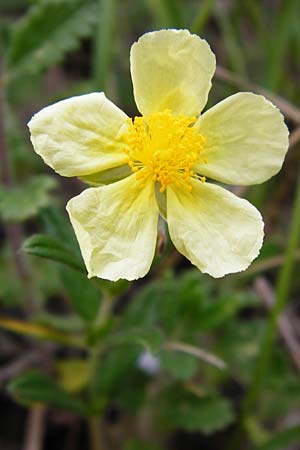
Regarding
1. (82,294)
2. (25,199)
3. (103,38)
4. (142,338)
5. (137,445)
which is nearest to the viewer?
(142,338)

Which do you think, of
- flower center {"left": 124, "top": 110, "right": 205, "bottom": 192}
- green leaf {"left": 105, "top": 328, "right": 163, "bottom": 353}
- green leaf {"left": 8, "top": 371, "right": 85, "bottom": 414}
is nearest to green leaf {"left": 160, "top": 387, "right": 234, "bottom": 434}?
green leaf {"left": 8, "top": 371, "right": 85, "bottom": 414}

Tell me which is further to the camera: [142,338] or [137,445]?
[137,445]

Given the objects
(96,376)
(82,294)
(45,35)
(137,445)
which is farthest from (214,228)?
(45,35)

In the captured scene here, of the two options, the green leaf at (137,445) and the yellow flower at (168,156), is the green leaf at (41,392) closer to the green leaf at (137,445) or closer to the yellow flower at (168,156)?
the green leaf at (137,445)

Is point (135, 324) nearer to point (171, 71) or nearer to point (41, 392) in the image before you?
point (41, 392)

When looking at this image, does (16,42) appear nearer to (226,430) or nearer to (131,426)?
(131,426)

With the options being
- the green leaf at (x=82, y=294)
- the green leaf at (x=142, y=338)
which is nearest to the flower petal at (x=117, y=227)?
the green leaf at (x=142, y=338)
